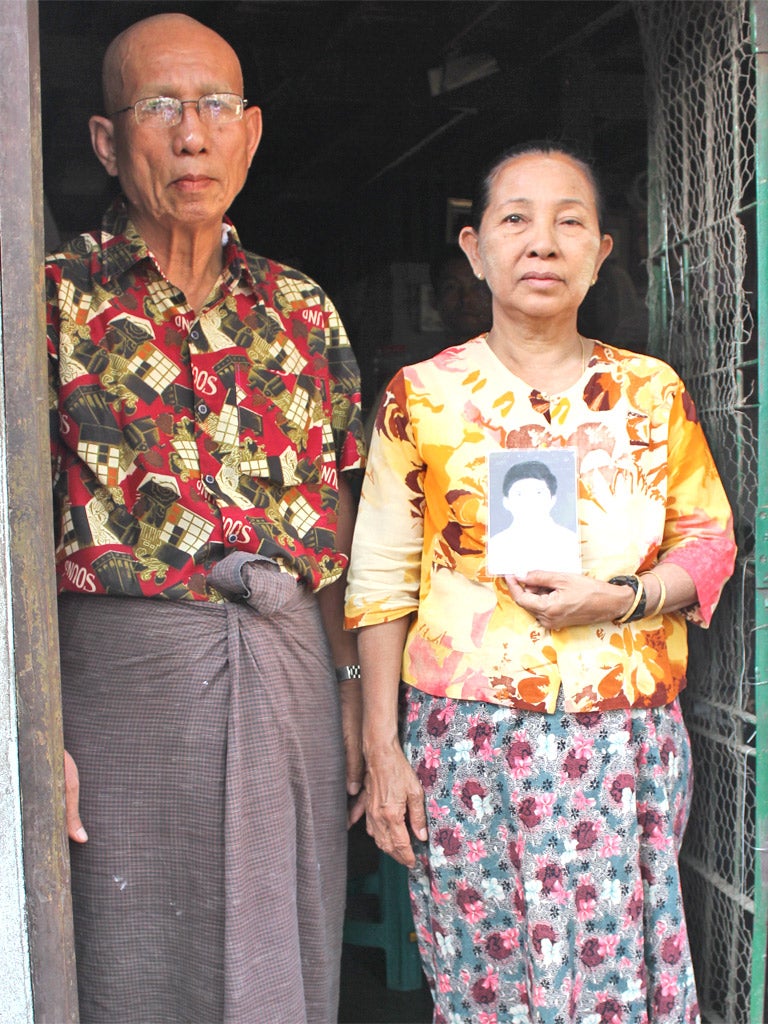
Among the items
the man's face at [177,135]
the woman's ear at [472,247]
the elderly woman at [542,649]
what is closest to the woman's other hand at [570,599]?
the elderly woman at [542,649]

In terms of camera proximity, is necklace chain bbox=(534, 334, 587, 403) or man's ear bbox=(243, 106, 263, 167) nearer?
necklace chain bbox=(534, 334, 587, 403)

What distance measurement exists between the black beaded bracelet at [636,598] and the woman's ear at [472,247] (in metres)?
0.68

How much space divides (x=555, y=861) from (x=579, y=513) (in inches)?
25.6

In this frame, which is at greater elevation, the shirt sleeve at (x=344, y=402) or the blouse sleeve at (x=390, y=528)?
the shirt sleeve at (x=344, y=402)

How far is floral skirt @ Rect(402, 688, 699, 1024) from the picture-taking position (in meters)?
2.04

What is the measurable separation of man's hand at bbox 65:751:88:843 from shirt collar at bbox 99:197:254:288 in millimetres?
923

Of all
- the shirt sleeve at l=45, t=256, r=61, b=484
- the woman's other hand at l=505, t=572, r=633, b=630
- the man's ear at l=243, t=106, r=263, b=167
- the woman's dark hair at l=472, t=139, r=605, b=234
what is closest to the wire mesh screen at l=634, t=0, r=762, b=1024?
the woman's dark hair at l=472, t=139, r=605, b=234

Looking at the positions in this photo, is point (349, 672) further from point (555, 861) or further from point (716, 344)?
point (716, 344)

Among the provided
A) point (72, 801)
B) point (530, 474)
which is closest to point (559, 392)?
point (530, 474)

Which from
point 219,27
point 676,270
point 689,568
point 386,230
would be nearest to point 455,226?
point 386,230

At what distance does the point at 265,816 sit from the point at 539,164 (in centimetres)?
138

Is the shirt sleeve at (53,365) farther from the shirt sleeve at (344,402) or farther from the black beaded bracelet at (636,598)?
the black beaded bracelet at (636,598)

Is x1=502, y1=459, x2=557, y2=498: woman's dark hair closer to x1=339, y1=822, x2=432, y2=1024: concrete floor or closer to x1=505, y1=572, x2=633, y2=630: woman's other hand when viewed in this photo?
x1=505, y1=572, x2=633, y2=630: woman's other hand

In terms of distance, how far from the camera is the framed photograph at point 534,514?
2016 millimetres
